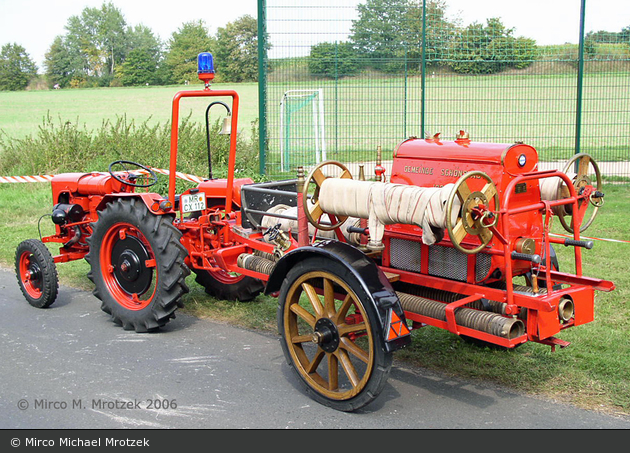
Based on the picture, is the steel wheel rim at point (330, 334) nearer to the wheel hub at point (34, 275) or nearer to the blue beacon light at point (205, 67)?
the blue beacon light at point (205, 67)

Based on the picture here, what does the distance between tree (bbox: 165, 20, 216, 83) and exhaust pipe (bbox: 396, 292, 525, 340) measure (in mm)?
45686

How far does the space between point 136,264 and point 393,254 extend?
2.37 meters

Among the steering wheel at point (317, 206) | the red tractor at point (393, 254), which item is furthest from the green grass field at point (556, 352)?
the steering wheel at point (317, 206)

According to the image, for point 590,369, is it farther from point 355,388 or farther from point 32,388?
point 32,388

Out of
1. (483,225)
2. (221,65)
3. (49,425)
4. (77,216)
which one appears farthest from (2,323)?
(221,65)

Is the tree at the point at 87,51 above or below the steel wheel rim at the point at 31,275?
above

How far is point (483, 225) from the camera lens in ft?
11.3

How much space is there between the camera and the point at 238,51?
39844mm

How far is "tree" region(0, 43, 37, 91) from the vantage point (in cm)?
6303

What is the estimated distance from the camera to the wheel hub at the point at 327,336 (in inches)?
155

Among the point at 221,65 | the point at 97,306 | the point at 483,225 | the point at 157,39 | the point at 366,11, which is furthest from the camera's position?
the point at 157,39

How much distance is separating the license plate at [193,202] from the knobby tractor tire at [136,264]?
0.80 feet

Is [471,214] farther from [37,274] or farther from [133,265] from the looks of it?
[37,274]

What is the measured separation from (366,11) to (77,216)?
6.51 meters
